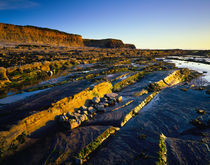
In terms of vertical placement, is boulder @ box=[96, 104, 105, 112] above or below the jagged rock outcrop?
below

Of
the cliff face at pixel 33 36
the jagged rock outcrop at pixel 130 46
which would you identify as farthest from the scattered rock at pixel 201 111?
the jagged rock outcrop at pixel 130 46

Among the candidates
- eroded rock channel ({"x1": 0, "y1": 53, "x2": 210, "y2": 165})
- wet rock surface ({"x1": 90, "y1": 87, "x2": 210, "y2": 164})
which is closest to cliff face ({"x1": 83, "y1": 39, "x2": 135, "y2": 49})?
eroded rock channel ({"x1": 0, "y1": 53, "x2": 210, "y2": 165})

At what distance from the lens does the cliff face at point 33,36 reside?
7146cm

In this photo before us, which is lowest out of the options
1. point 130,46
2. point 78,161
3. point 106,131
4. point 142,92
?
point 78,161

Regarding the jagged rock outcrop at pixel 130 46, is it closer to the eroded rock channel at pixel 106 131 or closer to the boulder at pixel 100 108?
the eroded rock channel at pixel 106 131

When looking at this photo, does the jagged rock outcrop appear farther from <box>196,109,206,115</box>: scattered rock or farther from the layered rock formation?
<box>196,109,206,115</box>: scattered rock

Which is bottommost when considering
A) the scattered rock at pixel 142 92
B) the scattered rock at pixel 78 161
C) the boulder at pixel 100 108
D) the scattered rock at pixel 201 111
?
the scattered rock at pixel 78 161

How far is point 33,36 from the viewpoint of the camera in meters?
83.2

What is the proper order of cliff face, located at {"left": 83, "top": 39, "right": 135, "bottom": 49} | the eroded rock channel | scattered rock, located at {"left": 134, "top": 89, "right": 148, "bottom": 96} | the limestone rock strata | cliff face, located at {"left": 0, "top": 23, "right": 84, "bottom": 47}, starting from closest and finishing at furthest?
the eroded rock channel → the limestone rock strata → scattered rock, located at {"left": 134, "top": 89, "right": 148, "bottom": 96} → cliff face, located at {"left": 0, "top": 23, "right": 84, "bottom": 47} → cliff face, located at {"left": 83, "top": 39, "right": 135, "bottom": 49}

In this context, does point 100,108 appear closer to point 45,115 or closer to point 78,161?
point 45,115

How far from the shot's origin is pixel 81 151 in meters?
5.80

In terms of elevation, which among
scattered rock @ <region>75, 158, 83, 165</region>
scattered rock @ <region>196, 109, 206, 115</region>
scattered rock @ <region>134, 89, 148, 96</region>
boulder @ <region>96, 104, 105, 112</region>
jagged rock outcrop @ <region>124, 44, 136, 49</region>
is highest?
jagged rock outcrop @ <region>124, 44, 136, 49</region>

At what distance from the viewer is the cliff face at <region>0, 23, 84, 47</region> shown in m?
71.5

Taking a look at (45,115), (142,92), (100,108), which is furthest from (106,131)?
(142,92)
